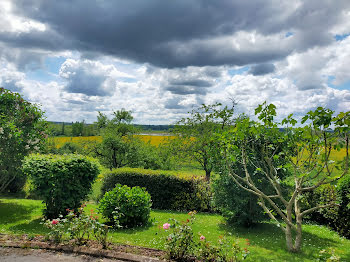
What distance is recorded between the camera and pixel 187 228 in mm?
6227

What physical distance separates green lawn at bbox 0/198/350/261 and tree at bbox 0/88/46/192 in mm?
1993

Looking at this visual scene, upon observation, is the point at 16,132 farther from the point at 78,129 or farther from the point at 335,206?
the point at 78,129

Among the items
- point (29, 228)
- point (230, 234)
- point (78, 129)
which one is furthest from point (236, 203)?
point (78, 129)

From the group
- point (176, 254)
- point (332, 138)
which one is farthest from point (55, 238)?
point (332, 138)

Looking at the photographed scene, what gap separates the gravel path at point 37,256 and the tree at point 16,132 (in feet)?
17.8

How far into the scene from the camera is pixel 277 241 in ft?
26.7

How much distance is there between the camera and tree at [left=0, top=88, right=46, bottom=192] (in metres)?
10.6

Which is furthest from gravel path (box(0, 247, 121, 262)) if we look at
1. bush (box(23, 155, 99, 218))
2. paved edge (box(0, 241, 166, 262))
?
bush (box(23, 155, 99, 218))

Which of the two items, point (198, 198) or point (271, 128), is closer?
point (271, 128)

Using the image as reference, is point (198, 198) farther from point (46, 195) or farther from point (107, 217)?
point (46, 195)

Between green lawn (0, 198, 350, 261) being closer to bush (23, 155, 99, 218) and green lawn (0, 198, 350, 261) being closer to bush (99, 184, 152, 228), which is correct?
bush (99, 184, 152, 228)

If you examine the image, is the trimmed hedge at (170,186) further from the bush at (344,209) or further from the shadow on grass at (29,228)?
the bush at (344,209)

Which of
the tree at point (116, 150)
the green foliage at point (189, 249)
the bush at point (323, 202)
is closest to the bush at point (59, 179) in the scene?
the green foliage at point (189, 249)

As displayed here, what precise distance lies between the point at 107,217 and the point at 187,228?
431cm
